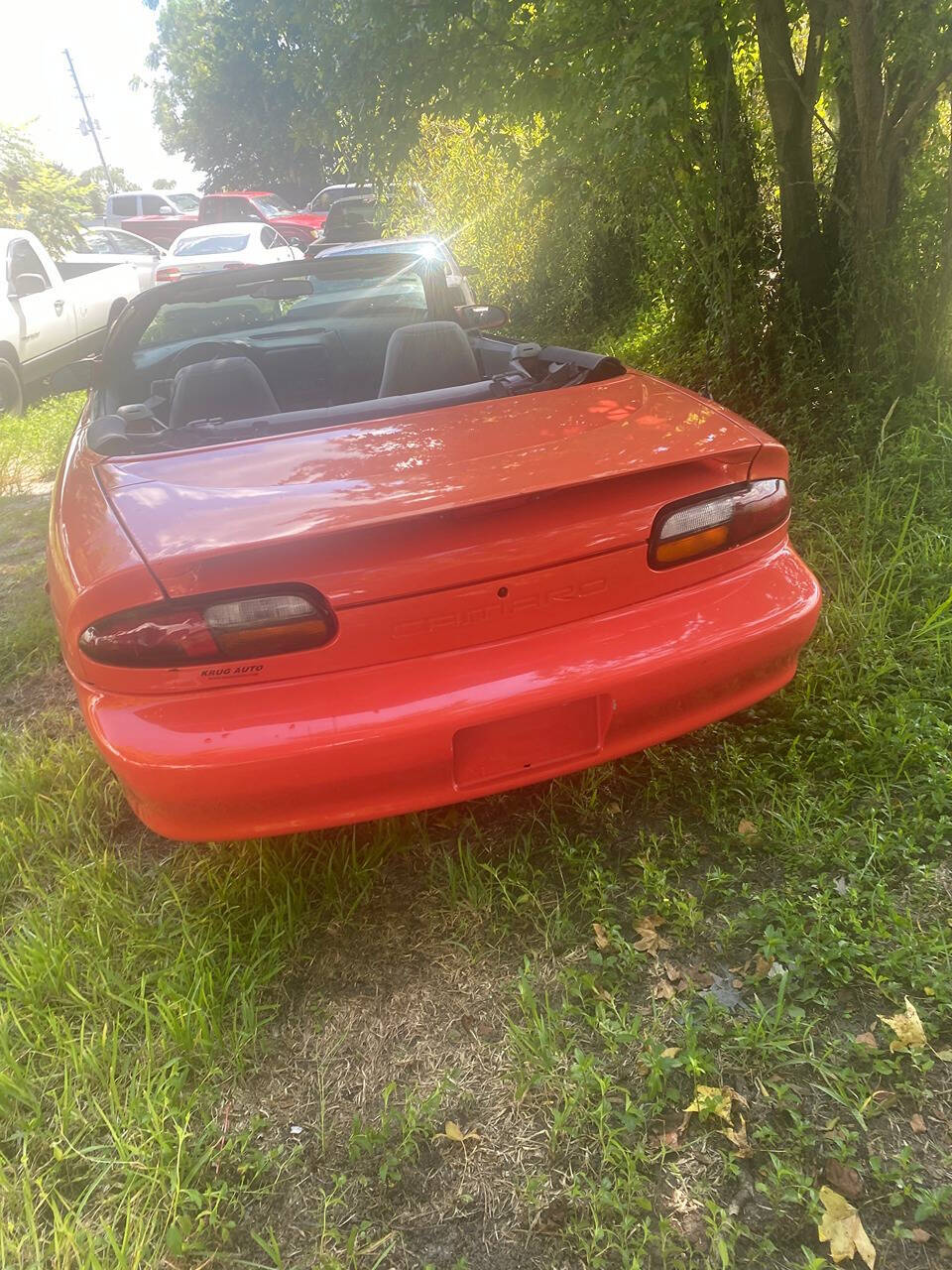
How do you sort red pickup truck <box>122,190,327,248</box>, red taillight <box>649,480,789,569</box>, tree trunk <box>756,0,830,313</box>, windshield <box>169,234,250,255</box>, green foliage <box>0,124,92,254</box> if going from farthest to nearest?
red pickup truck <box>122,190,327,248</box> → windshield <box>169,234,250,255</box> → green foliage <box>0,124,92,254</box> → tree trunk <box>756,0,830,313</box> → red taillight <box>649,480,789,569</box>

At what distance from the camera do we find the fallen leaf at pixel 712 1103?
4.96 feet

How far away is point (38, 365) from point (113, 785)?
6544mm

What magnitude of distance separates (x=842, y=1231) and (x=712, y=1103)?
0.86 ft

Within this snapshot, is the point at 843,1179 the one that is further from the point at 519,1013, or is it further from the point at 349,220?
the point at 349,220

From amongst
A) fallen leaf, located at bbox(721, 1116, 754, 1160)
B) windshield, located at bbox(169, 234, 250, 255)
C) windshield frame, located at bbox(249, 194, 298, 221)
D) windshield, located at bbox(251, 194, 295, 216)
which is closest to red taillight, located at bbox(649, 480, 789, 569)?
fallen leaf, located at bbox(721, 1116, 754, 1160)

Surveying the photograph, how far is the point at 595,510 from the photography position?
5.85 ft

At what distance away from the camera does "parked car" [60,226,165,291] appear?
9703 millimetres

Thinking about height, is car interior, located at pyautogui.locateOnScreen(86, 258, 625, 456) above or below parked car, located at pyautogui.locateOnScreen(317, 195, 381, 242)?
below

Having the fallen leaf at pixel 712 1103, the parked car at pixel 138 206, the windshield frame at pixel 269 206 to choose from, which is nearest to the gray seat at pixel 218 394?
the fallen leaf at pixel 712 1103

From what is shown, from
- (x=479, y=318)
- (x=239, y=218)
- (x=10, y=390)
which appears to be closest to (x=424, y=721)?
(x=479, y=318)

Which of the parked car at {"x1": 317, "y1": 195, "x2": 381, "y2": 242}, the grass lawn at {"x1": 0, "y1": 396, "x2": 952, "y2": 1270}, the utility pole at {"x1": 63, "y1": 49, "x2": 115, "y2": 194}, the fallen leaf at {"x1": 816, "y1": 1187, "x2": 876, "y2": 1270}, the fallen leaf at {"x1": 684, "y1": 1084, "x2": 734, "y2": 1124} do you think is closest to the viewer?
the fallen leaf at {"x1": 816, "y1": 1187, "x2": 876, "y2": 1270}

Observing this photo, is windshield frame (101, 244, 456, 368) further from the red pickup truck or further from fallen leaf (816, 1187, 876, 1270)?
the red pickup truck

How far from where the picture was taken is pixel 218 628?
5.36ft

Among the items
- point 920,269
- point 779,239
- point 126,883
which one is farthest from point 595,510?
point 779,239
